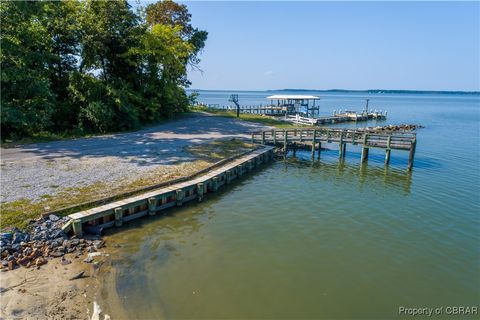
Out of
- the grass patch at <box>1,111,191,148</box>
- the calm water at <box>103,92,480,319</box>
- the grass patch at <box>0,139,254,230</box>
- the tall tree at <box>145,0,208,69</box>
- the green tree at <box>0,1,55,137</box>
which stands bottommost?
the calm water at <box>103,92,480,319</box>

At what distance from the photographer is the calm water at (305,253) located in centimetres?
909

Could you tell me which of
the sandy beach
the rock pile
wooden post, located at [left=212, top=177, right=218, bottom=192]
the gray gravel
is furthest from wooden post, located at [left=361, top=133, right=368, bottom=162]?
the sandy beach

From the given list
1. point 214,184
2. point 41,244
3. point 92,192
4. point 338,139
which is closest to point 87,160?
point 92,192

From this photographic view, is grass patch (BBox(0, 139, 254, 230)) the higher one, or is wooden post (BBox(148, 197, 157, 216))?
grass patch (BBox(0, 139, 254, 230))

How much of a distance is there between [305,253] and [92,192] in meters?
9.23

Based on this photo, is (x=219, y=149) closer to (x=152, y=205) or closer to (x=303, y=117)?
(x=152, y=205)

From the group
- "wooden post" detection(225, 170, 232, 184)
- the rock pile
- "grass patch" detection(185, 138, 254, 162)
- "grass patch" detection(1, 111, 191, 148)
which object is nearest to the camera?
the rock pile

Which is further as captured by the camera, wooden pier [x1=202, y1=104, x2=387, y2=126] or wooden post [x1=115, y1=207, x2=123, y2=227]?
wooden pier [x1=202, y1=104, x2=387, y2=126]

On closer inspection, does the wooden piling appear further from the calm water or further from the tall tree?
the tall tree

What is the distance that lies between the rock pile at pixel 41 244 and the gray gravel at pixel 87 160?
216 cm

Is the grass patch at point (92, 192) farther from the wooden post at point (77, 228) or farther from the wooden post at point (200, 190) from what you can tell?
the wooden post at point (200, 190)

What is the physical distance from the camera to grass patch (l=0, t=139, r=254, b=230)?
11.6 m

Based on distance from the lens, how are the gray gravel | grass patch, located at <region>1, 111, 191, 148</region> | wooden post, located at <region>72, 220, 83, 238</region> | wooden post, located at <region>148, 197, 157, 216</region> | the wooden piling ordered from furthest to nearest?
grass patch, located at <region>1, 111, 191, 148</region>
the gray gravel
wooden post, located at <region>148, 197, 157, 216</region>
the wooden piling
wooden post, located at <region>72, 220, 83, 238</region>

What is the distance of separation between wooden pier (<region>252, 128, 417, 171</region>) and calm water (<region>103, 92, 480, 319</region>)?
17.4 ft
